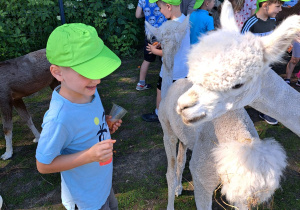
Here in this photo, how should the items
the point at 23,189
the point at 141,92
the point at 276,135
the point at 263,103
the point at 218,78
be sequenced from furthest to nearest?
the point at 141,92 < the point at 276,135 < the point at 23,189 < the point at 263,103 < the point at 218,78

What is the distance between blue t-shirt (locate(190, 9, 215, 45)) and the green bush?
334 centimetres

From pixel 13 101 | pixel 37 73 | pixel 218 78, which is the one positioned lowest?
pixel 13 101

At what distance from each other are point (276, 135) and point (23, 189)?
340 centimetres

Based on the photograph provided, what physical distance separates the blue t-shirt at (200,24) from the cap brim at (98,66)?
1.99 meters

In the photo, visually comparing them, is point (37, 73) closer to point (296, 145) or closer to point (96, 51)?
point (96, 51)

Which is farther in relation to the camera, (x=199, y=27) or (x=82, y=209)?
(x=199, y=27)

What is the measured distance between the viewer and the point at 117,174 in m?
2.96

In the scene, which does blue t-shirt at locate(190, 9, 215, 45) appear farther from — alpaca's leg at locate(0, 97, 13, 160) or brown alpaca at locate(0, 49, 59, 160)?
alpaca's leg at locate(0, 97, 13, 160)

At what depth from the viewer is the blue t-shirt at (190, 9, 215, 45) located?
120 inches

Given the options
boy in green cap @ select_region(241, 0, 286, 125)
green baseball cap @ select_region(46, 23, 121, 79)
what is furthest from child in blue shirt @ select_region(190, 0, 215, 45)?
green baseball cap @ select_region(46, 23, 121, 79)

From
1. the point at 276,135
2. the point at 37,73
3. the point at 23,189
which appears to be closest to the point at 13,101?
the point at 37,73

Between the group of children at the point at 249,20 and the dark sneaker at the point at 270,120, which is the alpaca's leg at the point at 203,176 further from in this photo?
the dark sneaker at the point at 270,120

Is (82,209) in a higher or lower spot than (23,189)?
higher

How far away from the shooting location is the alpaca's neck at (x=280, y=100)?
1414 mm
